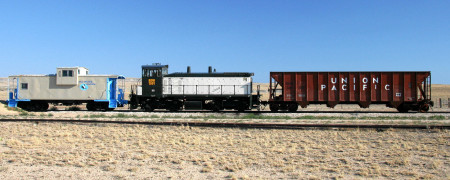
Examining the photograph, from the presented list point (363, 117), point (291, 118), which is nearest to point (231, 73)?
point (291, 118)

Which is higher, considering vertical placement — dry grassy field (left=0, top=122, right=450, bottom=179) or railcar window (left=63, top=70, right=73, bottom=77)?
railcar window (left=63, top=70, right=73, bottom=77)

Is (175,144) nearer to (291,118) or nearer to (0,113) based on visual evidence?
(291,118)

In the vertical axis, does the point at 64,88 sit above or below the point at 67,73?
below

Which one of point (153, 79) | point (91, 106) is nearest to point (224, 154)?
point (153, 79)

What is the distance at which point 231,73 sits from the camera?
940 inches

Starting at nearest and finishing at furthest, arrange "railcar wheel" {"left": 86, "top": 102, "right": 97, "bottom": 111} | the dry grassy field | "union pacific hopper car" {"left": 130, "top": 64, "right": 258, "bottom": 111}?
the dry grassy field, "union pacific hopper car" {"left": 130, "top": 64, "right": 258, "bottom": 111}, "railcar wheel" {"left": 86, "top": 102, "right": 97, "bottom": 111}

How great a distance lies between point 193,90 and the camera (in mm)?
23844

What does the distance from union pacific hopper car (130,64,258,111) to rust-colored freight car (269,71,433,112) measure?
7.49 feet

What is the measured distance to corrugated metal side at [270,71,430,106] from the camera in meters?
22.1

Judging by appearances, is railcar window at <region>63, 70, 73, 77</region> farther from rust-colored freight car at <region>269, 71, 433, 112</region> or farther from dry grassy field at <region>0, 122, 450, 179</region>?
rust-colored freight car at <region>269, 71, 433, 112</region>

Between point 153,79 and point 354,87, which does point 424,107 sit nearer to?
point 354,87

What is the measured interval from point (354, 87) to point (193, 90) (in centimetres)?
1111

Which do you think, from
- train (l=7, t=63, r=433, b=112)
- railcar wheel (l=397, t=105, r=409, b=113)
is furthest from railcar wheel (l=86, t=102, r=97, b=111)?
railcar wheel (l=397, t=105, r=409, b=113)

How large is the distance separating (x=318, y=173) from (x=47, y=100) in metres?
24.0
